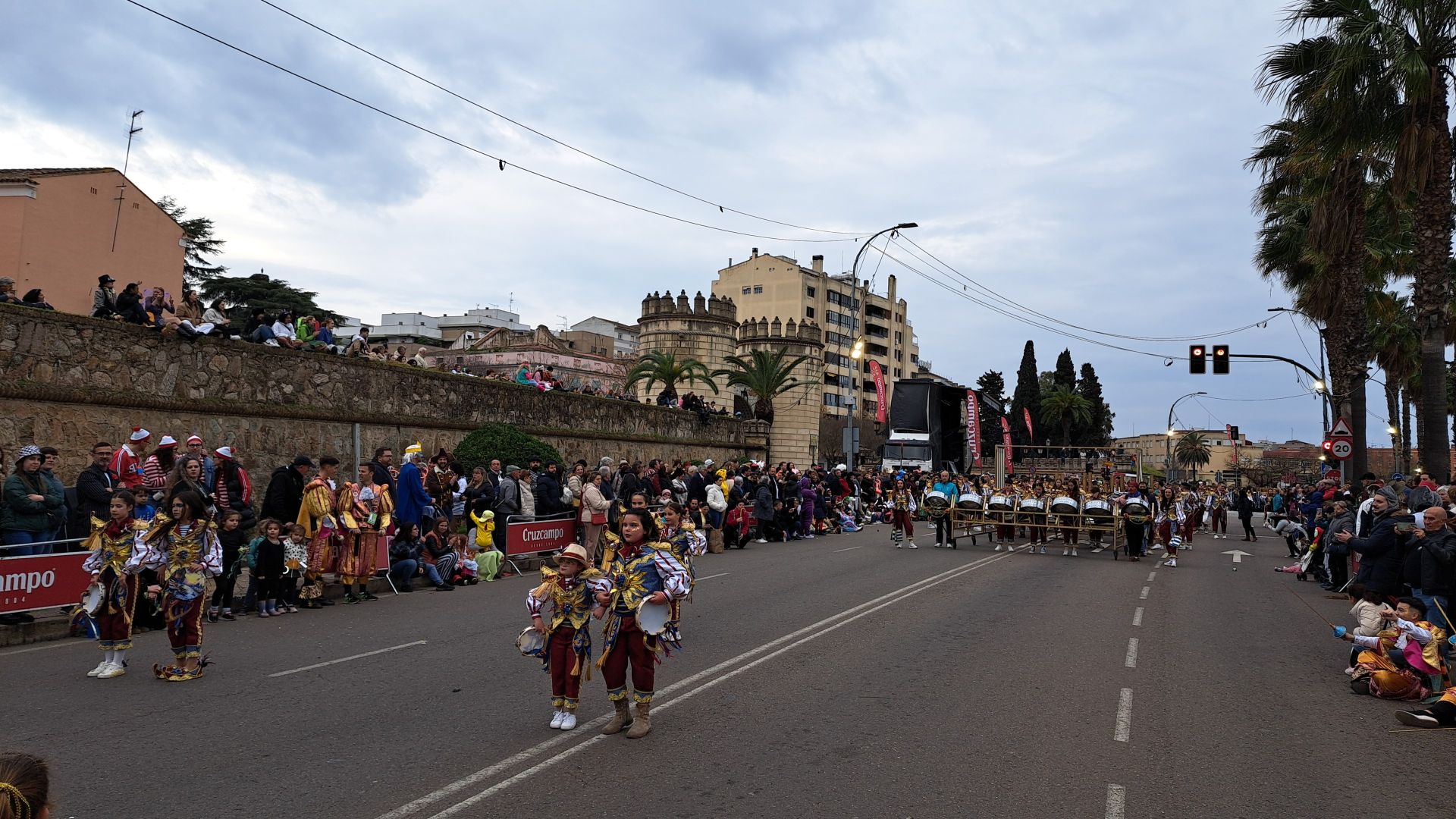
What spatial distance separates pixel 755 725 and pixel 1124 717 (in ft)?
9.99

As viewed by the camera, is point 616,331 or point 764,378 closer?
point 764,378

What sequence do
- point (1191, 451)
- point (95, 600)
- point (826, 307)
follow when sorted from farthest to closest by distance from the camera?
point (1191, 451) < point (826, 307) < point (95, 600)

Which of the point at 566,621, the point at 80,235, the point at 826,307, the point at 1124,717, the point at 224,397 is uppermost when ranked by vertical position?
the point at 826,307

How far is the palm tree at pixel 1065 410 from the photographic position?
96625 millimetres

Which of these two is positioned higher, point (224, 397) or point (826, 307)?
point (826, 307)

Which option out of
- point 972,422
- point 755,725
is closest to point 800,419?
point 972,422

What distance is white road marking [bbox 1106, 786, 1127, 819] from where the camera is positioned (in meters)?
5.60

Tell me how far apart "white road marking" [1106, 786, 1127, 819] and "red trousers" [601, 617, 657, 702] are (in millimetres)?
3117

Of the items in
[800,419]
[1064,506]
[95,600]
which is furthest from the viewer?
[800,419]

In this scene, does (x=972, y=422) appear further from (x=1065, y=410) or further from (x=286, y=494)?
(x=1065, y=410)

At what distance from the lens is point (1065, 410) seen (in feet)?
322

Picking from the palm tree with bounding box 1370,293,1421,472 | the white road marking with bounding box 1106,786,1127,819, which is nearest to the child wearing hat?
the white road marking with bounding box 1106,786,1127,819

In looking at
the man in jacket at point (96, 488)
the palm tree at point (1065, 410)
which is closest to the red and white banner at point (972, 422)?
the man in jacket at point (96, 488)

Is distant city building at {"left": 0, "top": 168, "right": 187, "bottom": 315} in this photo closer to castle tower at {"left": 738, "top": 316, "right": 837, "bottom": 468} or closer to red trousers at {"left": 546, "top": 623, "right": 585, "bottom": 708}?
red trousers at {"left": 546, "top": 623, "right": 585, "bottom": 708}
